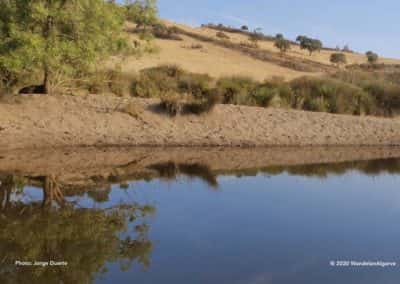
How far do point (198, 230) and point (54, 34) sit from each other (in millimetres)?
10786

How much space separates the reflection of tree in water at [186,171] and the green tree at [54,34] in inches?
192

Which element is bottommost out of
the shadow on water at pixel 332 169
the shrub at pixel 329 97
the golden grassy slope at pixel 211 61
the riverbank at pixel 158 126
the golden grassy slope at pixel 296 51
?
the shadow on water at pixel 332 169

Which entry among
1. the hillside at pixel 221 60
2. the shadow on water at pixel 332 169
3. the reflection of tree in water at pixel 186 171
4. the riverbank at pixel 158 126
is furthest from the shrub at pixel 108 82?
the hillside at pixel 221 60

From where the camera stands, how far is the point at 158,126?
21047 millimetres

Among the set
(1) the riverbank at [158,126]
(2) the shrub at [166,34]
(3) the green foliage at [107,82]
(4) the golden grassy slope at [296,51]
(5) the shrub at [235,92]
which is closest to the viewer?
(1) the riverbank at [158,126]

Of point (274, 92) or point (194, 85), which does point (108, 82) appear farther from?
point (274, 92)

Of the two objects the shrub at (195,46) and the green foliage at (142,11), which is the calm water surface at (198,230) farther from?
the shrub at (195,46)

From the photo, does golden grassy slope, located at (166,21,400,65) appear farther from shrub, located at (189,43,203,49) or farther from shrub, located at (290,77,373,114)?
shrub, located at (290,77,373,114)

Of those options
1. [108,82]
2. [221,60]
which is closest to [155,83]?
[108,82]

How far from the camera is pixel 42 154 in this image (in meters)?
16.9

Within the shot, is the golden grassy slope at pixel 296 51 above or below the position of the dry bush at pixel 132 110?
above

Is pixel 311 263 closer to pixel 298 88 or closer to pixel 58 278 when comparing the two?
pixel 58 278

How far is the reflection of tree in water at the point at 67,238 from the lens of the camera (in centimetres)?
745

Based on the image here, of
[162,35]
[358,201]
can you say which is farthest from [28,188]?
[162,35]
